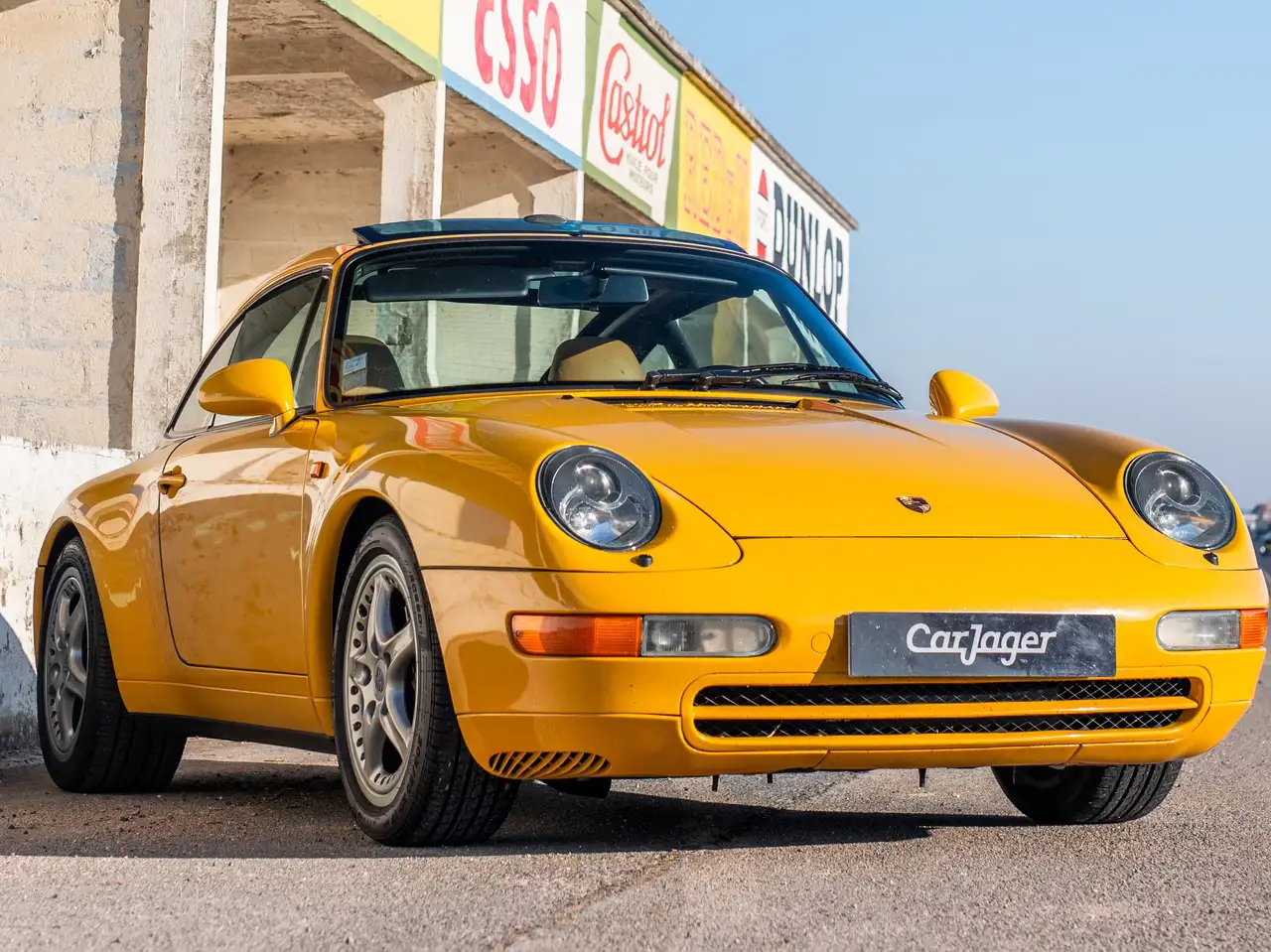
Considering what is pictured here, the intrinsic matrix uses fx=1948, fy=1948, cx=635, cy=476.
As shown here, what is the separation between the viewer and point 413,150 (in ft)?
44.8

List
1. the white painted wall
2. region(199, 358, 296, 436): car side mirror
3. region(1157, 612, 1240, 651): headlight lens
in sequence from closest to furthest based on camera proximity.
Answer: region(1157, 612, 1240, 651): headlight lens, region(199, 358, 296, 436): car side mirror, the white painted wall

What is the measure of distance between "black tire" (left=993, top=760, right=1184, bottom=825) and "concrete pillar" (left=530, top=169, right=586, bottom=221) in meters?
12.5

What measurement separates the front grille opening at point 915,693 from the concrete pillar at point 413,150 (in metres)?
10.1

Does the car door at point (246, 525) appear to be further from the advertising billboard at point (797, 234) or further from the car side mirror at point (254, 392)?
the advertising billboard at point (797, 234)

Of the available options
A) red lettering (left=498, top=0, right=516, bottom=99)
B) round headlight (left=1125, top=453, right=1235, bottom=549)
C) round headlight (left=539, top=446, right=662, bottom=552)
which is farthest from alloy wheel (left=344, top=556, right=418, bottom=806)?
red lettering (left=498, top=0, right=516, bottom=99)

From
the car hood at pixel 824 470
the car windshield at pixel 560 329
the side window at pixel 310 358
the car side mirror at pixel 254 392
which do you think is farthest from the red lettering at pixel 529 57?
the car hood at pixel 824 470

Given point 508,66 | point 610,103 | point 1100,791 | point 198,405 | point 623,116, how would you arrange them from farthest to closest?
point 623,116, point 610,103, point 508,66, point 198,405, point 1100,791

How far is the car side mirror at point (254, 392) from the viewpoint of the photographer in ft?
15.7

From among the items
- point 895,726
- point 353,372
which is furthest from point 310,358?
point 895,726

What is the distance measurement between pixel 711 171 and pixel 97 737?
17.1m

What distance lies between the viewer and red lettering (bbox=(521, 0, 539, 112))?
15.5 meters

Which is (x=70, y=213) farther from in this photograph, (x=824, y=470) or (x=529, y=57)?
(x=824, y=470)

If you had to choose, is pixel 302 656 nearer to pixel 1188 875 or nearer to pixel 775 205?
pixel 1188 875

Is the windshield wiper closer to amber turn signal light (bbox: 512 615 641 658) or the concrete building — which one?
amber turn signal light (bbox: 512 615 641 658)
